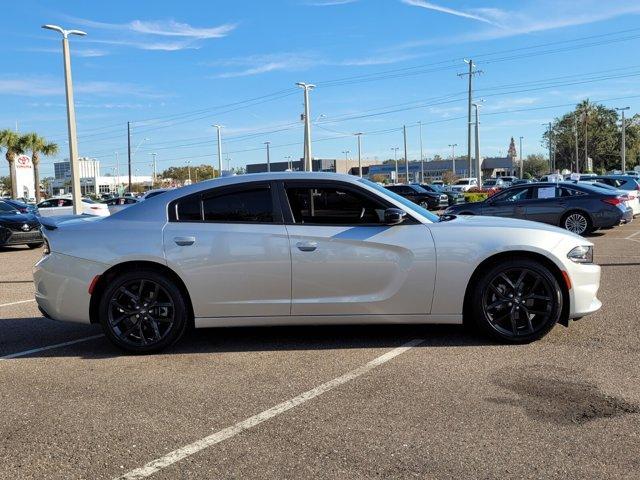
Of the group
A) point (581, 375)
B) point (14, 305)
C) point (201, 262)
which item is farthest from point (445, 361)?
point (14, 305)

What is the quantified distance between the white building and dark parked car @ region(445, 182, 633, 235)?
90.9 metres

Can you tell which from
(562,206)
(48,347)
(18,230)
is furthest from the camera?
(18,230)

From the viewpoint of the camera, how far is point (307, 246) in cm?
526

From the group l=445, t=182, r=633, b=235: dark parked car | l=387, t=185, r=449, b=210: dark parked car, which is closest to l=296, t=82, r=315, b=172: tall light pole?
l=387, t=185, r=449, b=210: dark parked car

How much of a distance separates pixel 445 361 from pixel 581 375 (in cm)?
102

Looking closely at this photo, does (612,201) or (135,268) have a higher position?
(612,201)

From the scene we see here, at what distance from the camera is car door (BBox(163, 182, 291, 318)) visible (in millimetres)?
5277

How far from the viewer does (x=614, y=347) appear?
5.24m

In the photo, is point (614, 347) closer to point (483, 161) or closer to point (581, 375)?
point (581, 375)

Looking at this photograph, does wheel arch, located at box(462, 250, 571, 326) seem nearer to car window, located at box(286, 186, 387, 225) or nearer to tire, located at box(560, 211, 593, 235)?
car window, located at box(286, 186, 387, 225)

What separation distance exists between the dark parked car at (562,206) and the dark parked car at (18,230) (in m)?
11.1

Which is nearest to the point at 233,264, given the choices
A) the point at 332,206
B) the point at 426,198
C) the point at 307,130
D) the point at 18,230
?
the point at 332,206

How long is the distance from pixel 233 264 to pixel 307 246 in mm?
665

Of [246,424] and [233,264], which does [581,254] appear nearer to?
[233,264]
